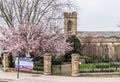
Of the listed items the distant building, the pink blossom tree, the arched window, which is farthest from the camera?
the arched window

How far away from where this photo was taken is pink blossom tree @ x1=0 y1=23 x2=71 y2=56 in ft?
124

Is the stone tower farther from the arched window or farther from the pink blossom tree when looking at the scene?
the pink blossom tree

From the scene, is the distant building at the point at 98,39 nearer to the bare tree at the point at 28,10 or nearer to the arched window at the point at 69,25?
the arched window at the point at 69,25

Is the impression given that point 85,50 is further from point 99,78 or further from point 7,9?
point 99,78

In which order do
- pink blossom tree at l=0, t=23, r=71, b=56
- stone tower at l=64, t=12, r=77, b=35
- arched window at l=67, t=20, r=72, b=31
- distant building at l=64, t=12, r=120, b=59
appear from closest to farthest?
1. pink blossom tree at l=0, t=23, r=71, b=56
2. distant building at l=64, t=12, r=120, b=59
3. stone tower at l=64, t=12, r=77, b=35
4. arched window at l=67, t=20, r=72, b=31

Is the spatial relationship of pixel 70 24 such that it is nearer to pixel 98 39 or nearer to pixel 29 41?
pixel 98 39

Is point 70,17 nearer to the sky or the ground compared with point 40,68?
nearer to the sky

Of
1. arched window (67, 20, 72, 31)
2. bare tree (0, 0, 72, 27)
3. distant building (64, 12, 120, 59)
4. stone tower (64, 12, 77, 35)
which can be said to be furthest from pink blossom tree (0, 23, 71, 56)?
arched window (67, 20, 72, 31)

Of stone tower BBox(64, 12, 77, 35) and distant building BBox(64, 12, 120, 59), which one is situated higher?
stone tower BBox(64, 12, 77, 35)

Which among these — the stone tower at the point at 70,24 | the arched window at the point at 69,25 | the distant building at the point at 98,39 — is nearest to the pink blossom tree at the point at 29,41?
the distant building at the point at 98,39

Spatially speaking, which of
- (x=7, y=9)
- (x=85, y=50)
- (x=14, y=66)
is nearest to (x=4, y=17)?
(x=7, y=9)

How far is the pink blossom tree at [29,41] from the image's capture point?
37.7 meters

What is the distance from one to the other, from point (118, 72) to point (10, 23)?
1789 cm

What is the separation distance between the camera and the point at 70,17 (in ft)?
331
